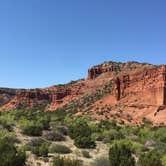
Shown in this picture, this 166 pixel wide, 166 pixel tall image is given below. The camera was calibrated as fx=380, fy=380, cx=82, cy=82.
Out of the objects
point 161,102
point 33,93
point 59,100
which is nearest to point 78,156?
point 161,102

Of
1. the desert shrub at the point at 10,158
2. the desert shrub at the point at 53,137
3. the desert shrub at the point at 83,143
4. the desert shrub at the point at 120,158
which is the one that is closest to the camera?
the desert shrub at the point at 10,158

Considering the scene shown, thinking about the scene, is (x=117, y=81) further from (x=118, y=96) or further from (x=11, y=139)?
(x=11, y=139)

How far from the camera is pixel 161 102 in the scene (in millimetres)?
68562

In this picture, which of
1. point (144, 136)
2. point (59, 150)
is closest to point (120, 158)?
point (59, 150)

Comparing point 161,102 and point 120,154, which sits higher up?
point 161,102

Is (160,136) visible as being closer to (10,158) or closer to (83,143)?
(83,143)

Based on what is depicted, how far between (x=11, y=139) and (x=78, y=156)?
222 inches

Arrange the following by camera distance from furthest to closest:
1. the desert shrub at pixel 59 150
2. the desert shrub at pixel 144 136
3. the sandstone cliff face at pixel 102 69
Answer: the sandstone cliff face at pixel 102 69 → the desert shrub at pixel 144 136 → the desert shrub at pixel 59 150

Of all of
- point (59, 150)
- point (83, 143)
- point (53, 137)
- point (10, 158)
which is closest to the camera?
point (10, 158)

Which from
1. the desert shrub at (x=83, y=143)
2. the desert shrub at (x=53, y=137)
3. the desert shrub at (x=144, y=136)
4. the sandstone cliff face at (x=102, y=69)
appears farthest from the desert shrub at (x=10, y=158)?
the sandstone cliff face at (x=102, y=69)

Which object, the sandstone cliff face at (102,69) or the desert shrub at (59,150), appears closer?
the desert shrub at (59,150)

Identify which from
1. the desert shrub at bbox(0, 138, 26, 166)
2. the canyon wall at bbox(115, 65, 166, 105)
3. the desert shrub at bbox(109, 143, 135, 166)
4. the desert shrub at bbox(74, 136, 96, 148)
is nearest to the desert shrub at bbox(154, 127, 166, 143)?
the desert shrub at bbox(74, 136, 96, 148)

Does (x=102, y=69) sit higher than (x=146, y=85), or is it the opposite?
(x=102, y=69)

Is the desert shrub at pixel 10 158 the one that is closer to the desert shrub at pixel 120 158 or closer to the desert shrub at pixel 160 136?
the desert shrub at pixel 120 158
